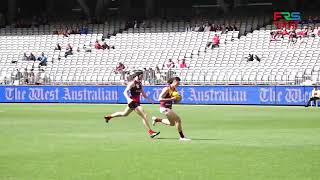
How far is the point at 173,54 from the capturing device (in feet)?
161

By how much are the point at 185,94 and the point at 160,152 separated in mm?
28399

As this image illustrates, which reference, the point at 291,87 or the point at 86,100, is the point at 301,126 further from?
the point at 86,100

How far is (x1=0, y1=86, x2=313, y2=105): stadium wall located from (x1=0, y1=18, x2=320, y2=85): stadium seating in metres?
0.49

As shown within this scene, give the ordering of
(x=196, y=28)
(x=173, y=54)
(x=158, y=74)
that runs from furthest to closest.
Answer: (x=196, y=28), (x=173, y=54), (x=158, y=74)

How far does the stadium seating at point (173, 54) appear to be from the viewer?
42719 millimetres

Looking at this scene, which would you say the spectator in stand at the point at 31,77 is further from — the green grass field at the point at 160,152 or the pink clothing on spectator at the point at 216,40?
the green grass field at the point at 160,152

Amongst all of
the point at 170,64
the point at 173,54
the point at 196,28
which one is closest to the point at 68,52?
the point at 173,54

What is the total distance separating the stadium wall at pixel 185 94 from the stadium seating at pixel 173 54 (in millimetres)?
494

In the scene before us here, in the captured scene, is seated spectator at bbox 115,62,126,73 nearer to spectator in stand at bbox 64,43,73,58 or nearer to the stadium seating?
the stadium seating

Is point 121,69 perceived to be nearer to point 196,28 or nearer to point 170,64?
point 170,64

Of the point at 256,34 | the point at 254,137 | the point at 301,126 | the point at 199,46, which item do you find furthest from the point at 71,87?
the point at 254,137

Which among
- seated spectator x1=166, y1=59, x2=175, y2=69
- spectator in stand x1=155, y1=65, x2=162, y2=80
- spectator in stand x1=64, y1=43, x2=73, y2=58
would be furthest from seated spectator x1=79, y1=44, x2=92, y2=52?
spectator in stand x1=155, y1=65, x2=162, y2=80

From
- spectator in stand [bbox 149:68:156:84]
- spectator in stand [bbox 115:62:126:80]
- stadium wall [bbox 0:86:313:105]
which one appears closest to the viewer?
stadium wall [bbox 0:86:313:105]

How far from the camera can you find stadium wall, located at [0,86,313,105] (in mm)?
40719
